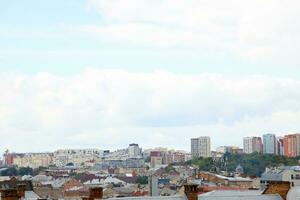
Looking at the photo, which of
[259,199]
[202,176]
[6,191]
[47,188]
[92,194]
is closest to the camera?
[6,191]

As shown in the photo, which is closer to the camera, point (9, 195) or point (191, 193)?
point (9, 195)

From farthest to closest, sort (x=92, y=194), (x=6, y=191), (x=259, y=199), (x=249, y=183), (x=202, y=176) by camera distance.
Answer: (x=202, y=176) → (x=249, y=183) → (x=92, y=194) → (x=259, y=199) → (x=6, y=191)

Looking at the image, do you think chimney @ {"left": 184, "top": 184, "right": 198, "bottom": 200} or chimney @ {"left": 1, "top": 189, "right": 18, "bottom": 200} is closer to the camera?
chimney @ {"left": 1, "top": 189, "right": 18, "bottom": 200}

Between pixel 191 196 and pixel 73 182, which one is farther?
pixel 73 182

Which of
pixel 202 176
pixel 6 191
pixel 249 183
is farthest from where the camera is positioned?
pixel 202 176

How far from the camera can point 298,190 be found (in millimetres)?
49656

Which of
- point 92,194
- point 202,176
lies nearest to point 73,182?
point 202,176

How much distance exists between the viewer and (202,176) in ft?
623

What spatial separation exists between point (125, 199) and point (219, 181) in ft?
398

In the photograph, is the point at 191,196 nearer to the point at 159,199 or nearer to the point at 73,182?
the point at 159,199

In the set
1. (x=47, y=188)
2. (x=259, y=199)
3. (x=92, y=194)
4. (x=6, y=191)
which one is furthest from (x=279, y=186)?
(x=47, y=188)

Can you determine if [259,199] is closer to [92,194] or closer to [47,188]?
[92,194]

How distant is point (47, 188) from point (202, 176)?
55.3m

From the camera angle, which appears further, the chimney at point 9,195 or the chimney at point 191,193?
the chimney at point 191,193
